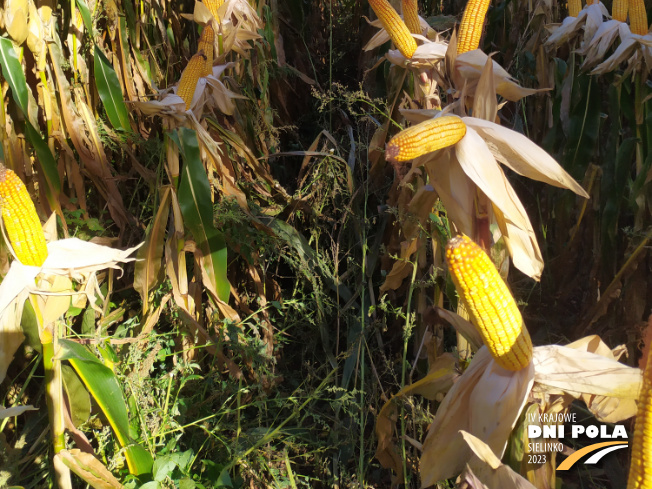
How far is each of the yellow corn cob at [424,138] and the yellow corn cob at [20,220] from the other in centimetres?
84

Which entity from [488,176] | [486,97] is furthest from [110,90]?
[488,176]

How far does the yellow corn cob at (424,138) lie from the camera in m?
0.97

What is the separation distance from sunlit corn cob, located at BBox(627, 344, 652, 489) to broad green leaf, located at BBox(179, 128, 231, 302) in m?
1.42

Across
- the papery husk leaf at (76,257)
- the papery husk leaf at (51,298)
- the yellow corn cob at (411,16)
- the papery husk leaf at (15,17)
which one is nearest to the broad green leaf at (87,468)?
the papery husk leaf at (51,298)

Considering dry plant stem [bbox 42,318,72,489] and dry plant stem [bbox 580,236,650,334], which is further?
dry plant stem [bbox 580,236,650,334]

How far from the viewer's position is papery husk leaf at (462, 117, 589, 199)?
108 centimetres

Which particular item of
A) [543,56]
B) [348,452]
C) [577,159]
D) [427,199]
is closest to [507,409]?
[427,199]

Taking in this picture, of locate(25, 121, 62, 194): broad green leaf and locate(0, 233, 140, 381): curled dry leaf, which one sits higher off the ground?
locate(25, 121, 62, 194): broad green leaf

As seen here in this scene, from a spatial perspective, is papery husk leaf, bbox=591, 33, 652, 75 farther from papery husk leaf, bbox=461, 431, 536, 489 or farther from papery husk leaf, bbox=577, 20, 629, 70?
papery husk leaf, bbox=461, 431, 536, 489

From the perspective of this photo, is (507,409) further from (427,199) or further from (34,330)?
(34,330)

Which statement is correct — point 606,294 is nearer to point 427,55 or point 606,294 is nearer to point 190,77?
→ point 427,55

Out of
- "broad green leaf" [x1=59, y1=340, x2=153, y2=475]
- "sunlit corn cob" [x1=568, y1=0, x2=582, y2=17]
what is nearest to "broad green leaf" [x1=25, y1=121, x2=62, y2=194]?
"broad green leaf" [x1=59, y1=340, x2=153, y2=475]

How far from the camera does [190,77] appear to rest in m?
1.80

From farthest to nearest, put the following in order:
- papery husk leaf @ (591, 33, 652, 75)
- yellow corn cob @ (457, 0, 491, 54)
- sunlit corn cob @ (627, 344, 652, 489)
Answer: papery husk leaf @ (591, 33, 652, 75)
yellow corn cob @ (457, 0, 491, 54)
sunlit corn cob @ (627, 344, 652, 489)
